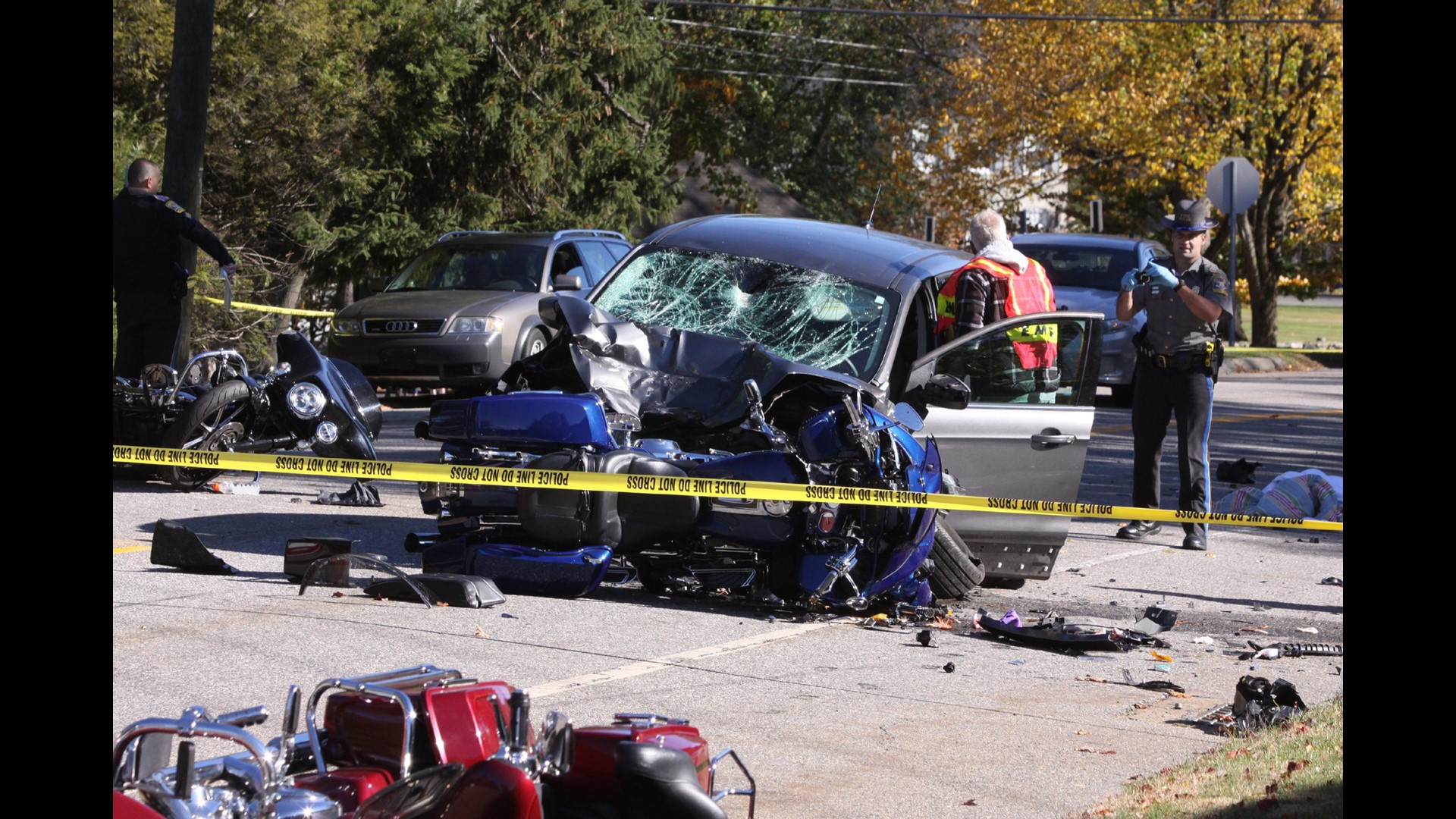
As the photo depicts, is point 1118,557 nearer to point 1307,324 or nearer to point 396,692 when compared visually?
point 396,692

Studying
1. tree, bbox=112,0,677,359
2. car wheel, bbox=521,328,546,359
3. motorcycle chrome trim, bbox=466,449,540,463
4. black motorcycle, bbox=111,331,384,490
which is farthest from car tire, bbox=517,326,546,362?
motorcycle chrome trim, bbox=466,449,540,463

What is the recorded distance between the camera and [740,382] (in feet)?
24.0

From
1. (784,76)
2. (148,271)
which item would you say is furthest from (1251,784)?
(784,76)

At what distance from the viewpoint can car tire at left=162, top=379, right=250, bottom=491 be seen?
948 centimetres

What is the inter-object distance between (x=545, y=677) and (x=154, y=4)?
1437cm

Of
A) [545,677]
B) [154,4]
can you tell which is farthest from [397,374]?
[545,677]

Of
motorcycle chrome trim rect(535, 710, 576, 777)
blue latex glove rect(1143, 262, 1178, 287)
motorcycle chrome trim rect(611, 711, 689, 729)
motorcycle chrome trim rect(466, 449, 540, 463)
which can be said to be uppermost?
blue latex glove rect(1143, 262, 1178, 287)

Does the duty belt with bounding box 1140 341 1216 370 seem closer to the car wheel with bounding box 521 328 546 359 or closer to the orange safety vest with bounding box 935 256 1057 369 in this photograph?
the orange safety vest with bounding box 935 256 1057 369

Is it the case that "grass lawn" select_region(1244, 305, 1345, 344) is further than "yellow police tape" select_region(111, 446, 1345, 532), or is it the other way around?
"grass lawn" select_region(1244, 305, 1345, 344)

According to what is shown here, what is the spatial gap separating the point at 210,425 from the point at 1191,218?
6023mm

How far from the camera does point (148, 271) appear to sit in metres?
10.7

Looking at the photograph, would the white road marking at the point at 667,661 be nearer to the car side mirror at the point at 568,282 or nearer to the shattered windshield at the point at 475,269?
the car side mirror at the point at 568,282

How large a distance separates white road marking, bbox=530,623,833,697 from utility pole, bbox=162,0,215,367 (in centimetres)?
744
